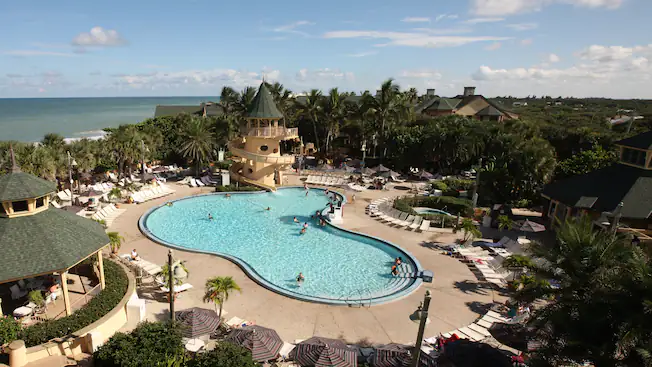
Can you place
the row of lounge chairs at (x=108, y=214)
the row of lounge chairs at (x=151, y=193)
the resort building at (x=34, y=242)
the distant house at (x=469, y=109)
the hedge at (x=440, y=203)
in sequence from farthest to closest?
the distant house at (x=469, y=109) < the row of lounge chairs at (x=151, y=193) < the hedge at (x=440, y=203) < the row of lounge chairs at (x=108, y=214) < the resort building at (x=34, y=242)

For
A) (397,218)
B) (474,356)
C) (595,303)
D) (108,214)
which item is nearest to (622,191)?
(397,218)

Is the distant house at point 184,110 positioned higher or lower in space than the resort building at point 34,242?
higher

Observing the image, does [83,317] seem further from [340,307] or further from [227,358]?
[340,307]

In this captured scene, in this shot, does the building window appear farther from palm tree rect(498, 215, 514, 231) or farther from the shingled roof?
palm tree rect(498, 215, 514, 231)

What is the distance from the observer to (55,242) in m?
13.3

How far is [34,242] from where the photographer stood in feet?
42.8

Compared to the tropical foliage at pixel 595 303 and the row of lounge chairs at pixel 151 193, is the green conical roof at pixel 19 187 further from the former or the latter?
the row of lounge chairs at pixel 151 193

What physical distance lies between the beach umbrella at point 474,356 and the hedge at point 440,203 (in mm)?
17134

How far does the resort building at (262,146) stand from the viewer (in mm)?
35750

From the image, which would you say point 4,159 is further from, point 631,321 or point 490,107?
point 490,107

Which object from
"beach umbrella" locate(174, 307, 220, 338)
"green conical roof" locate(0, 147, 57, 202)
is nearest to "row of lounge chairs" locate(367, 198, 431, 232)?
"beach umbrella" locate(174, 307, 220, 338)

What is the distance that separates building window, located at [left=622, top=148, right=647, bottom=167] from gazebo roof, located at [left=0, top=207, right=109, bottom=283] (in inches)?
1167

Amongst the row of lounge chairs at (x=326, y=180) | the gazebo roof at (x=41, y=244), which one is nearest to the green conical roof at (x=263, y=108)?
the row of lounge chairs at (x=326, y=180)

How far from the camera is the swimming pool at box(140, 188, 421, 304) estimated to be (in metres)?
18.3
